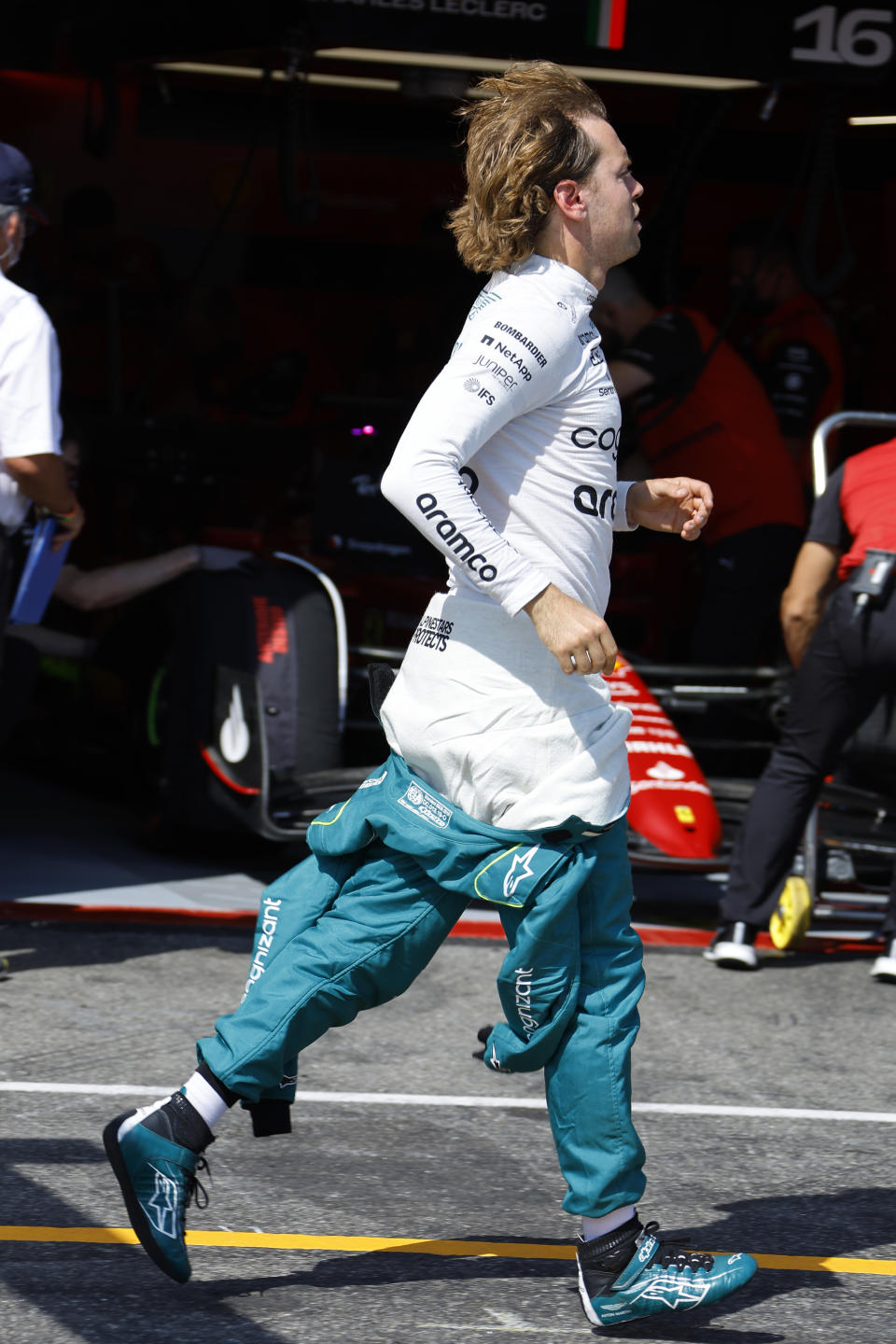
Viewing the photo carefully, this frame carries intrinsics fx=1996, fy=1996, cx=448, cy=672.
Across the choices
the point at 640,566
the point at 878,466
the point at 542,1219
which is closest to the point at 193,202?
the point at 640,566

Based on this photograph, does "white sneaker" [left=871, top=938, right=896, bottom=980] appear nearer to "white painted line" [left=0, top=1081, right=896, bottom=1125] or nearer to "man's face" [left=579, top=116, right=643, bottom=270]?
"white painted line" [left=0, top=1081, right=896, bottom=1125]

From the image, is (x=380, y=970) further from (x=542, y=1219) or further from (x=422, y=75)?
(x=422, y=75)

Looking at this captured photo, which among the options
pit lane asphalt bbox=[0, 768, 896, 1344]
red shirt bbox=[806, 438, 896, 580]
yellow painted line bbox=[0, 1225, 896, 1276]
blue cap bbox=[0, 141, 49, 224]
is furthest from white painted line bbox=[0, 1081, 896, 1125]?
blue cap bbox=[0, 141, 49, 224]

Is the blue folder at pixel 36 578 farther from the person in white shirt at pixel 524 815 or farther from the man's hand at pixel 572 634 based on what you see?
the man's hand at pixel 572 634

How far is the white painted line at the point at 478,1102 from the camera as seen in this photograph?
4078mm

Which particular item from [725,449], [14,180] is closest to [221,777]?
[14,180]

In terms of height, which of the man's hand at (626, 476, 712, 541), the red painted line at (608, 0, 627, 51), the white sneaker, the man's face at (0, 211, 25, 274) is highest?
the red painted line at (608, 0, 627, 51)

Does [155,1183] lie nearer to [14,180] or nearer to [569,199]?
[569,199]

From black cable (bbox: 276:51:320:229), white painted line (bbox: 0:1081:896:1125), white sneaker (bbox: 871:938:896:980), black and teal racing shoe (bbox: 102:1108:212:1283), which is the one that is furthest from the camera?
black cable (bbox: 276:51:320:229)

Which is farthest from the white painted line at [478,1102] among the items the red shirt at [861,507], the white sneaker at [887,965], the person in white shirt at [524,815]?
the red shirt at [861,507]

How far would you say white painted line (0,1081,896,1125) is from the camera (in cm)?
408

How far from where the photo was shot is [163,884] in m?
6.18

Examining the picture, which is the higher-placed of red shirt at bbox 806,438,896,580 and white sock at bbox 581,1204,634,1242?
red shirt at bbox 806,438,896,580

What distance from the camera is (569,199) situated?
10.0 feet
